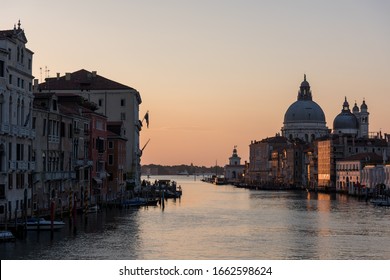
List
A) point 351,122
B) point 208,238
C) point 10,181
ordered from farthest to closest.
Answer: point 351,122 < point 10,181 < point 208,238

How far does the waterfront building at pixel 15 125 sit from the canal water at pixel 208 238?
1.82 metres

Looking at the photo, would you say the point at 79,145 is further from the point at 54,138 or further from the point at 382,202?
the point at 382,202

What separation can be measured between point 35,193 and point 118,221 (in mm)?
3923

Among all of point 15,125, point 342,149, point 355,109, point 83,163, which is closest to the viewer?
point 15,125

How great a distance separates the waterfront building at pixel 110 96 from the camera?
55062 millimetres

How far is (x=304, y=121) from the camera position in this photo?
125 meters

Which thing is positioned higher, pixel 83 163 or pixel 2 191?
pixel 83 163

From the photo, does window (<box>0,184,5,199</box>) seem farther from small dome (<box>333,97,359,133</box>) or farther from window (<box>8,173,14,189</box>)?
small dome (<box>333,97,359,133</box>)

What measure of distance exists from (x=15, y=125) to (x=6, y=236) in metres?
5.79

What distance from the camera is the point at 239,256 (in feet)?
72.5

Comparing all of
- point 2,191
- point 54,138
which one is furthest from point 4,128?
point 54,138

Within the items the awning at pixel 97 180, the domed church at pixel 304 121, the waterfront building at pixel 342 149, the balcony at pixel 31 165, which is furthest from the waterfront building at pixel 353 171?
the balcony at pixel 31 165

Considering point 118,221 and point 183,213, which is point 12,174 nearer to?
point 118,221
